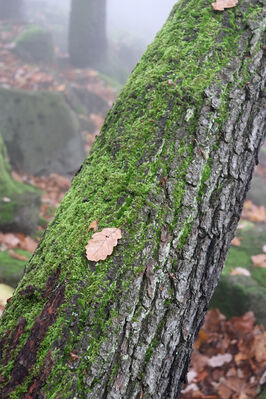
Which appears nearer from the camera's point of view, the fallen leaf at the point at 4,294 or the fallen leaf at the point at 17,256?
the fallen leaf at the point at 4,294

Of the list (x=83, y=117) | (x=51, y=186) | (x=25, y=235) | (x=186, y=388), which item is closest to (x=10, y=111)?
(x=51, y=186)

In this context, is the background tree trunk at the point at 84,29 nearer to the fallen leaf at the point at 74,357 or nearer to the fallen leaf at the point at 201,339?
the fallen leaf at the point at 201,339

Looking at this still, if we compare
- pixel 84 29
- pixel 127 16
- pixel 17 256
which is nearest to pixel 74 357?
pixel 17 256

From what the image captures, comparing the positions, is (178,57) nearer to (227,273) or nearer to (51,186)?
(227,273)

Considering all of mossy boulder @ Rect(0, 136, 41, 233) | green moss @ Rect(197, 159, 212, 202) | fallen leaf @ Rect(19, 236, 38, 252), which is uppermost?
mossy boulder @ Rect(0, 136, 41, 233)

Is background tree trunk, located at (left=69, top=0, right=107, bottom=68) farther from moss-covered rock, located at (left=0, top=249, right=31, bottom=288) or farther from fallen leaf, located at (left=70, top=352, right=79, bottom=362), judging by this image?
fallen leaf, located at (left=70, top=352, right=79, bottom=362)

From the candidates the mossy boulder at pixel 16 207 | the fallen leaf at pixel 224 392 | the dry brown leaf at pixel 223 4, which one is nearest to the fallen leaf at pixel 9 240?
the mossy boulder at pixel 16 207

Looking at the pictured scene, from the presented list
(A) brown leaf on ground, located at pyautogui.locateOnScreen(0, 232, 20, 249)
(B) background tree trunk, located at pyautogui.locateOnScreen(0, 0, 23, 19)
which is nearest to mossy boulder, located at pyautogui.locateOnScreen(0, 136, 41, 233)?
(A) brown leaf on ground, located at pyautogui.locateOnScreen(0, 232, 20, 249)
